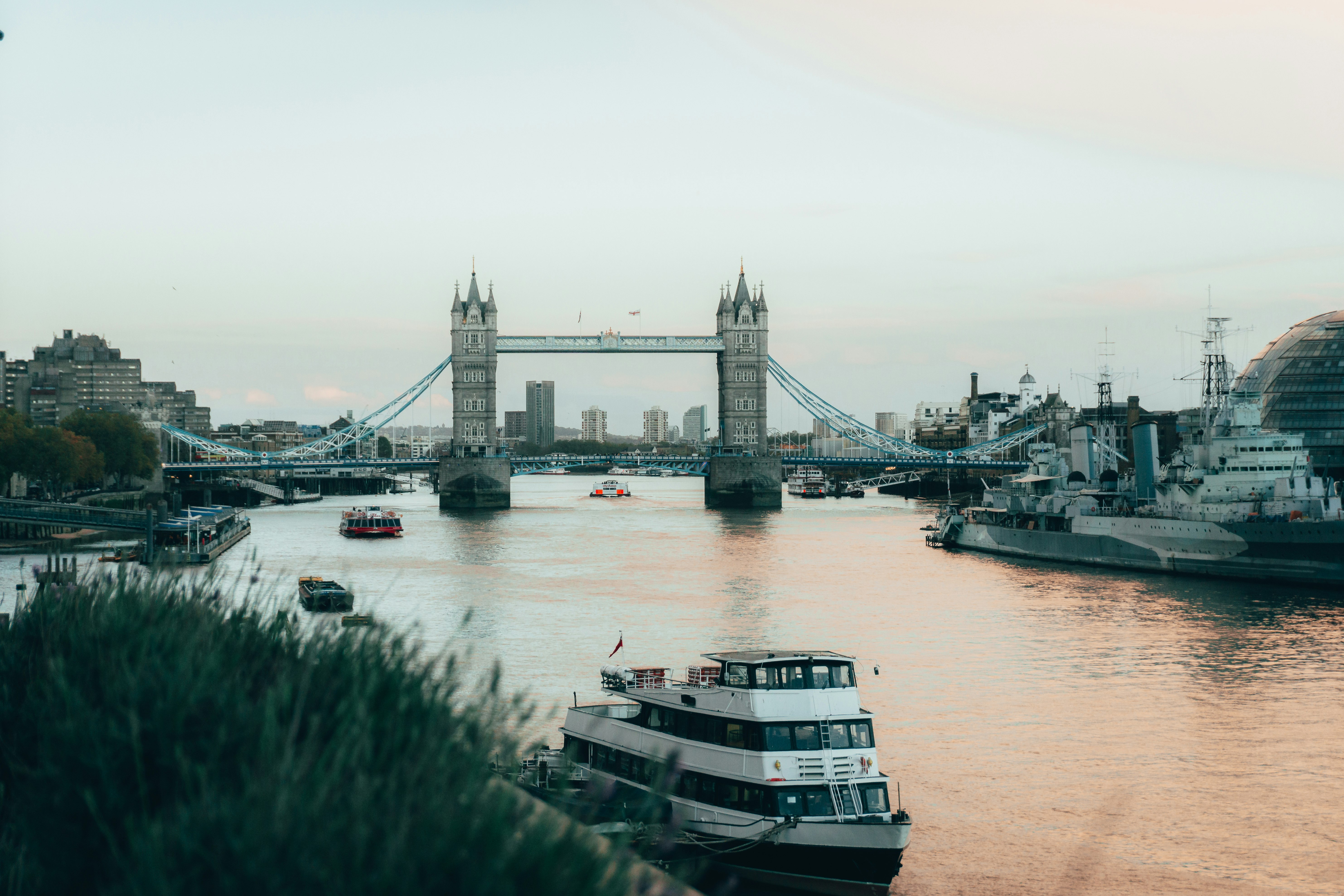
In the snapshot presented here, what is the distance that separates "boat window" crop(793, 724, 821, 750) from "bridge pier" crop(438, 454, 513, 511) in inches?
2527

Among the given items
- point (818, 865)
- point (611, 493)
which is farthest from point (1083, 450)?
point (611, 493)

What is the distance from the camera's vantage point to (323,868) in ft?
15.2

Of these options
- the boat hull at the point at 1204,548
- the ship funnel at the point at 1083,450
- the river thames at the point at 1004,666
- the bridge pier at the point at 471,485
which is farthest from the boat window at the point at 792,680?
the bridge pier at the point at 471,485

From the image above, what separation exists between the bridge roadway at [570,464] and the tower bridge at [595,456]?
176 millimetres

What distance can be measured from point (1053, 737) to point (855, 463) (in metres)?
60.7

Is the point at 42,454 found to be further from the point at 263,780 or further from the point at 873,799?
the point at 263,780

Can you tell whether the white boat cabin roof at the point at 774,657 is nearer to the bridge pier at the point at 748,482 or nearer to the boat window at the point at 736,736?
the boat window at the point at 736,736

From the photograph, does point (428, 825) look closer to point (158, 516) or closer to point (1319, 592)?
point (1319, 592)

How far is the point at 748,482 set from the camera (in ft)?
263

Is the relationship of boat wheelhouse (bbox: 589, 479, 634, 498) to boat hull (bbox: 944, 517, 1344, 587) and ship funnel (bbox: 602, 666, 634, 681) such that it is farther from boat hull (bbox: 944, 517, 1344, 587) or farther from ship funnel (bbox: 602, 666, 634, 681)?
ship funnel (bbox: 602, 666, 634, 681)

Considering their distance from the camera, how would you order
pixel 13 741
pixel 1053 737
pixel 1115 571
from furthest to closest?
1. pixel 1115 571
2. pixel 1053 737
3. pixel 13 741

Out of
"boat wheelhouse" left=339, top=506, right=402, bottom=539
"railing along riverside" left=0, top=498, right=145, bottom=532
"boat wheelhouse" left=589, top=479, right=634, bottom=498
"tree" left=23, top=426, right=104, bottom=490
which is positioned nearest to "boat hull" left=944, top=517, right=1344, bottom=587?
"boat wheelhouse" left=339, top=506, right=402, bottom=539

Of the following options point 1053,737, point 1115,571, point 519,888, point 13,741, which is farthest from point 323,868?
point 1115,571

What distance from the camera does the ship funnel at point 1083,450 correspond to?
167 ft
